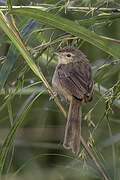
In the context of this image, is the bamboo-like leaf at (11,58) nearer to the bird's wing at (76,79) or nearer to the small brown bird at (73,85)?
the small brown bird at (73,85)

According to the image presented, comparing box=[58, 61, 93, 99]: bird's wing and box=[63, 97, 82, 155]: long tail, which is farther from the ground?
box=[58, 61, 93, 99]: bird's wing

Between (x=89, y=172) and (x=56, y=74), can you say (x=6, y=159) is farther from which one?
(x=56, y=74)

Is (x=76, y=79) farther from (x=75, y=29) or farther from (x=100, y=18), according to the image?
(x=75, y=29)

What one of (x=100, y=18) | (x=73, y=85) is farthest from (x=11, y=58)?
(x=73, y=85)

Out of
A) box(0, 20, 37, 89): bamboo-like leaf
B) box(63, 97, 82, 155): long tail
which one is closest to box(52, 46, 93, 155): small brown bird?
box(63, 97, 82, 155): long tail

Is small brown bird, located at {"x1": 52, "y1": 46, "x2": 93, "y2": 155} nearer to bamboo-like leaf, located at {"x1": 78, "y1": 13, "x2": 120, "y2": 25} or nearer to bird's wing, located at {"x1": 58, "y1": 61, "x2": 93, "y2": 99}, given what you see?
bird's wing, located at {"x1": 58, "y1": 61, "x2": 93, "y2": 99}

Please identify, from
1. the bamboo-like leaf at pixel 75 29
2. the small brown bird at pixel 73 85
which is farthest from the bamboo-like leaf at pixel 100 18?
the small brown bird at pixel 73 85

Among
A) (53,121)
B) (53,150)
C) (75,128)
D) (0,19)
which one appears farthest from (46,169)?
(0,19)
